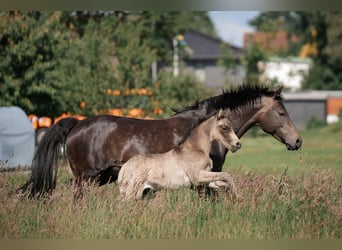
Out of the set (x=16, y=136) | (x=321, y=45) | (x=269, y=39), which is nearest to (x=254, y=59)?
(x=269, y=39)

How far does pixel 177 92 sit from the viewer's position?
881 inches

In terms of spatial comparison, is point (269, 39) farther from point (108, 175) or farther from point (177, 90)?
point (108, 175)

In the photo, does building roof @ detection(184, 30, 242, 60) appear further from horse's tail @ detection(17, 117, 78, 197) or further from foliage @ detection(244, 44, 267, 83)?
horse's tail @ detection(17, 117, 78, 197)

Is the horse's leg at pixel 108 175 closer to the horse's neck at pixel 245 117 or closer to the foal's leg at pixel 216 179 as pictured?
the foal's leg at pixel 216 179

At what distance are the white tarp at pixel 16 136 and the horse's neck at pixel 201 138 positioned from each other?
19.9 feet

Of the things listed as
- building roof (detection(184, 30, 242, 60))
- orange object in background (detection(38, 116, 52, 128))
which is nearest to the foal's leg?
orange object in background (detection(38, 116, 52, 128))

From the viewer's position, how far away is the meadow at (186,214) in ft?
25.9

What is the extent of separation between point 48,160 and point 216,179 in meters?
2.62

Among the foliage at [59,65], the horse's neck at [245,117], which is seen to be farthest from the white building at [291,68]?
the horse's neck at [245,117]

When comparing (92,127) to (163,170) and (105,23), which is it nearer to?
(163,170)

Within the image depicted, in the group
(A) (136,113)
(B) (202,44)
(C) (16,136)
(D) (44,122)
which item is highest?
(C) (16,136)

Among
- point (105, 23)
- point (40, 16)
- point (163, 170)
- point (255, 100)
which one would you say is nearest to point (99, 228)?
point (163, 170)

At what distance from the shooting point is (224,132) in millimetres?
8367

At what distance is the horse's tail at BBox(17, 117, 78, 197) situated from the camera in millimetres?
9211
